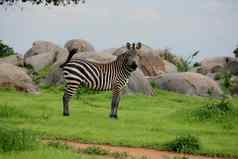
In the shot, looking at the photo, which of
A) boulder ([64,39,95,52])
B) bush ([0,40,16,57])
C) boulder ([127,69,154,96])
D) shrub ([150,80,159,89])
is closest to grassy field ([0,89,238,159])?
boulder ([127,69,154,96])

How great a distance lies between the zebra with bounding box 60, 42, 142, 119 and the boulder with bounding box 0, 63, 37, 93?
21.6 ft

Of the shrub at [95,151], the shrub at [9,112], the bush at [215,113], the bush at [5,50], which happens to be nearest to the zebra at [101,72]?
the shrub at [9,112]

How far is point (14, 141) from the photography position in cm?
1133

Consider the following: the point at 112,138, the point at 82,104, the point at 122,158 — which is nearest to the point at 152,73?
the point at 82,104

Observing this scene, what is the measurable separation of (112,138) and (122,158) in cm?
266

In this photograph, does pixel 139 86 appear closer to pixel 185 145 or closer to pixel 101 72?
pixel 101 72

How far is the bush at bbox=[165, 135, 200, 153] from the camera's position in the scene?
13.4m

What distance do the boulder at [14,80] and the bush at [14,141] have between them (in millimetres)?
14965

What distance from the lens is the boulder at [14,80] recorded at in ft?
87.2

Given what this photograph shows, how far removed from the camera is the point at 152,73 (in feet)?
125

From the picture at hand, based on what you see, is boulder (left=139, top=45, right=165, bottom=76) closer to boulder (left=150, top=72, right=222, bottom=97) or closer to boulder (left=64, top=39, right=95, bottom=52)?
boulder (left=150, top=72, right=222, bottom=97)

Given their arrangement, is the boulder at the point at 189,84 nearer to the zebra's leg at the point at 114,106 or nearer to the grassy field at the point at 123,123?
the grassy field at the point at 123,123

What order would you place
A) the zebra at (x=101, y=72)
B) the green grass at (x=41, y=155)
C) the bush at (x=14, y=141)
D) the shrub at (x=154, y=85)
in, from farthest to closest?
the shrub at (x=154, y=85) → the zebra at (x=101, y=72) → the bush at (x=14, y=141) → the green grass at (x=41, y=155)

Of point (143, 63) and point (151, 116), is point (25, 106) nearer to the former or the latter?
point (151, 116)
